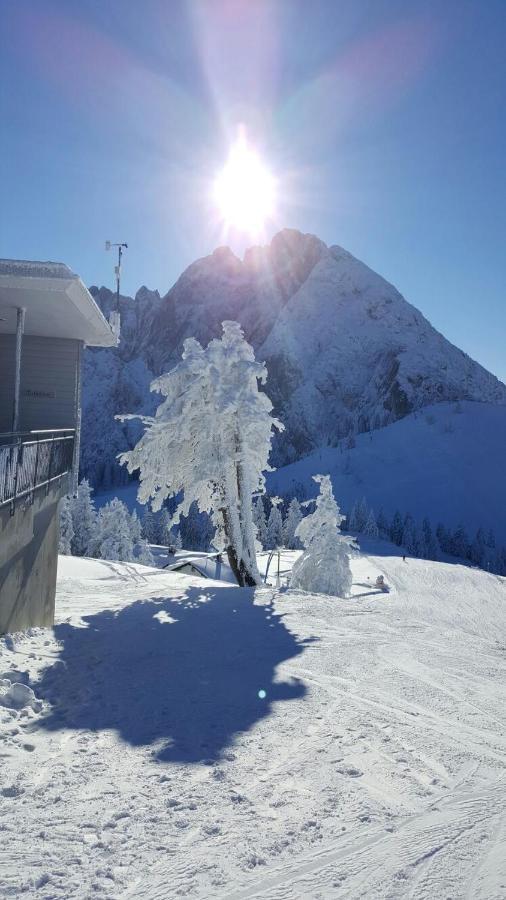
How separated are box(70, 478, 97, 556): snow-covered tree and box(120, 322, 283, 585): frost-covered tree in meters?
50.6

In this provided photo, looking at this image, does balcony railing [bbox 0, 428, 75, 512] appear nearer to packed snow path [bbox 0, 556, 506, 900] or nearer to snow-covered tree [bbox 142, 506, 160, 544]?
packed snow path [bbox 0, 556, 506, 900]

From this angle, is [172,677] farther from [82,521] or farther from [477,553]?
[477,553]

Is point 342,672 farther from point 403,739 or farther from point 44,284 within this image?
point 44,284

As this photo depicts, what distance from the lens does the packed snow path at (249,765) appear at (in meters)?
3.66

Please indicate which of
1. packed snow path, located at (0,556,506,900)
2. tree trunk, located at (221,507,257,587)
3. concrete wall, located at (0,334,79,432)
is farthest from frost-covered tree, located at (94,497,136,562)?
packed snow path, located at (0,556,506,900)

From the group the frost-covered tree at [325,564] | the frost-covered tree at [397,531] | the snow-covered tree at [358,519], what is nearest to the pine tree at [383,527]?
the frost-covered tree at [397,531]

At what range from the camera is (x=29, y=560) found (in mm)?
10141

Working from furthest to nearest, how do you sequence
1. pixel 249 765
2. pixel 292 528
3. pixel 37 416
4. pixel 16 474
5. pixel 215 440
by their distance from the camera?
pixel 292 528
pixel 215 440
pixel 37 416
pixel 16 474
pixel 249 765

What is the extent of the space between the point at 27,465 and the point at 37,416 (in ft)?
20.0

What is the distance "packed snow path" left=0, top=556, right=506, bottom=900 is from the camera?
144 inches

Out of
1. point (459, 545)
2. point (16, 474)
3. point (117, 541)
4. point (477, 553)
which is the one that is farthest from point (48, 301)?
point (477, 553)

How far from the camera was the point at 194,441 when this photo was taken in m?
19.7

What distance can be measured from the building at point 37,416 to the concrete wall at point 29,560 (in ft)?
0.06

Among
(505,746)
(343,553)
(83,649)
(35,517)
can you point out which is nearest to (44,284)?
(35,517)
